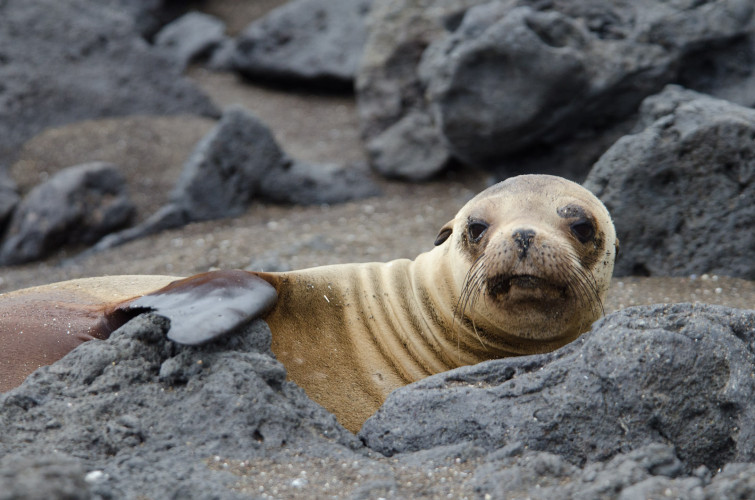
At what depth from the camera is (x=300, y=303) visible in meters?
3.87

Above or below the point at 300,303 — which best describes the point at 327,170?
below

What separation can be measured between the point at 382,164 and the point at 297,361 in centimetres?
589

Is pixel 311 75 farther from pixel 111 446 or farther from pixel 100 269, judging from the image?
pixel 111 446

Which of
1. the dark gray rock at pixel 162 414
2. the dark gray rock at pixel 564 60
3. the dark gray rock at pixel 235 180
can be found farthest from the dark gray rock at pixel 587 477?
the dark gray rock at pixel 235 180

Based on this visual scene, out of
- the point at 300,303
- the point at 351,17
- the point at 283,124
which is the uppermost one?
the point at 300,303

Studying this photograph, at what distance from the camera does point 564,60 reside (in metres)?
6.99

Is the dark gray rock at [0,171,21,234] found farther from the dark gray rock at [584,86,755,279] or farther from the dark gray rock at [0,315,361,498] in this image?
the dark gray rock at [0,315,361,498]

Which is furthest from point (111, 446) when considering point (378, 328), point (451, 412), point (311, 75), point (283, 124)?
point (311, 75)

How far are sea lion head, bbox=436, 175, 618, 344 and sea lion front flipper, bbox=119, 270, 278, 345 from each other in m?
0.98

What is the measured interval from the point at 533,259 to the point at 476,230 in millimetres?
512

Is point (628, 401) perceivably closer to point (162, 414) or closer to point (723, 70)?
point (162, 414)

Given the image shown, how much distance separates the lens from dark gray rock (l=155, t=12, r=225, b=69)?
14156 millimetres

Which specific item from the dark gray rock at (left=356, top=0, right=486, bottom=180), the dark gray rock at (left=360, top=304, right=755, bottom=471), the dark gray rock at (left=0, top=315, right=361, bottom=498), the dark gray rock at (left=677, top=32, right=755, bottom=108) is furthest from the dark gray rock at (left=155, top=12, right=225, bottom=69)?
the dark gray rock at (left=360, top=304, right=755, bottom=471)

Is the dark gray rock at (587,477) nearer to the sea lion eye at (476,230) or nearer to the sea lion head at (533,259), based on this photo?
the sea lion head at (533,259)
